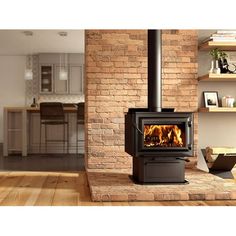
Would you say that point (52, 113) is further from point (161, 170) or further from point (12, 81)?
point (161, 170)

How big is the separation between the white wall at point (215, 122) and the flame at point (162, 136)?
149 cm

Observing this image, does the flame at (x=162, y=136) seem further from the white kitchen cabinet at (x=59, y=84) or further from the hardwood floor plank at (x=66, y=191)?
the white kitchen cabinet at (x=59, y=84)

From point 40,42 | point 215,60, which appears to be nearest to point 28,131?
point 40,42

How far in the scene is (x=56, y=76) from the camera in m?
9.78

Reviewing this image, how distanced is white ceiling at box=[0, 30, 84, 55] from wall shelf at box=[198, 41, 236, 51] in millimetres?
3076

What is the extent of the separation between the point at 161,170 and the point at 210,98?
1.71 meters

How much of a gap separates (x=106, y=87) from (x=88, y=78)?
0.76ft

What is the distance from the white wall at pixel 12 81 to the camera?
10188 millimetres

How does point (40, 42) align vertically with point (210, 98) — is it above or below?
above

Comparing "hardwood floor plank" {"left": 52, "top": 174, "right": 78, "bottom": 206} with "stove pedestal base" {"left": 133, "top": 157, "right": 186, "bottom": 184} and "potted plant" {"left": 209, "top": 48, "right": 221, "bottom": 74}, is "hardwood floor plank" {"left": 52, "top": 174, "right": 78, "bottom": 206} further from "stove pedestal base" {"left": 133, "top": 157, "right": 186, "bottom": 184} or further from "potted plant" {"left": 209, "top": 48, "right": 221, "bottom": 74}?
"potted plant" {"left": 209, "top": 48, "right": 221, "bottom": 74}

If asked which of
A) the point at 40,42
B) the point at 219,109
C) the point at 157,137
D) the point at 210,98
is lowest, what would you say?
the point at 157,137

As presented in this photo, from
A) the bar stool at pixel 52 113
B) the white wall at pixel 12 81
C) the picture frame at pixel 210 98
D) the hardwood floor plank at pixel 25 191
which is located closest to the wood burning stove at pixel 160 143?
the hardwood floor plank at pixel 25 191

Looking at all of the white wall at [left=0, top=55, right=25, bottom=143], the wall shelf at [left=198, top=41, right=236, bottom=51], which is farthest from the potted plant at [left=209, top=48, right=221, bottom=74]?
the white wall at [left=0, top=55, right=25, bottom=143]

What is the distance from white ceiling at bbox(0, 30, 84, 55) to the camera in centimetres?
773
